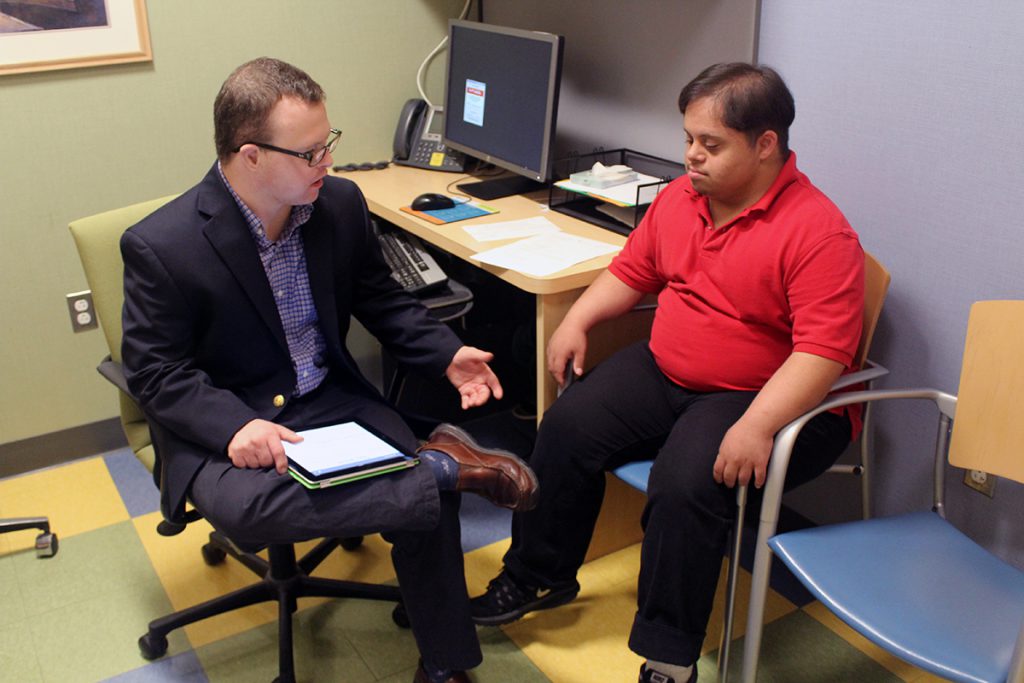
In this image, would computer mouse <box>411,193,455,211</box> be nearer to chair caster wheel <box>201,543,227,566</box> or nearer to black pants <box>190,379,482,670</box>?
black pants <box>190,379,482,670</box>

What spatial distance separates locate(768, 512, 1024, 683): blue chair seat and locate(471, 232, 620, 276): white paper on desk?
0.81 m

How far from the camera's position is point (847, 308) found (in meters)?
1.80

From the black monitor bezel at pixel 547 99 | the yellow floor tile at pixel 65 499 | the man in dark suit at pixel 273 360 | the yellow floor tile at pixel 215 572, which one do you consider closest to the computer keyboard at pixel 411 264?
the black monitor bezel at pixel 547 99

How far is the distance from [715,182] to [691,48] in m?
0.69

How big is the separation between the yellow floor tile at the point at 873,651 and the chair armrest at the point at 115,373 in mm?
1416

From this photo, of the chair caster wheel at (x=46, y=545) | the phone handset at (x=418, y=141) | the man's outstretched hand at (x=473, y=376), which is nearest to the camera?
the man's outstretched hand at (x=473, y=376)

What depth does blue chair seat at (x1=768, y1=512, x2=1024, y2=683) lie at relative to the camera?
146cm

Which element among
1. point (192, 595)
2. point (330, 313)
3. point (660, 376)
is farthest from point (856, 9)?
point (192, 595)

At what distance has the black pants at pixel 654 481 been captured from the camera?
1.83 m

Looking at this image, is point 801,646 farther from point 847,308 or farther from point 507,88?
point 507,88

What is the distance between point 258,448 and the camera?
5.72 ft

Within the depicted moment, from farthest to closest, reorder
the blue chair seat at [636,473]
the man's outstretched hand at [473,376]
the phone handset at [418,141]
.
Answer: the phone handset at [418,141], the man's outstretched hand at [473,376], the blue chair seat at [636,473]

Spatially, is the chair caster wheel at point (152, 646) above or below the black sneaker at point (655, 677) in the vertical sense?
below

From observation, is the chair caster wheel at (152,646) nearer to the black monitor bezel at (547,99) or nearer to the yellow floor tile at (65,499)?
the yellow floor tile at (65,499)
